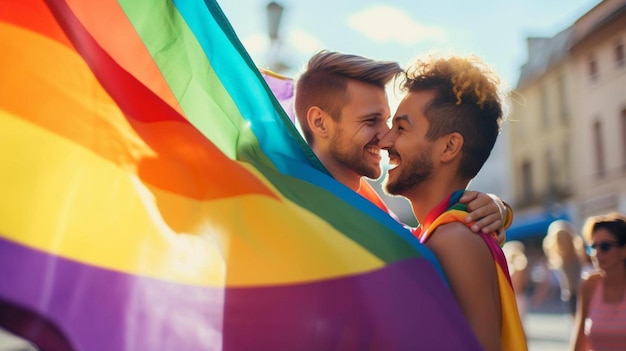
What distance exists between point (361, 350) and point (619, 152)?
2528cm

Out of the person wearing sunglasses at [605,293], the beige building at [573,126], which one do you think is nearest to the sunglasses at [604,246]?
the person wearing sunglasses at [605,293]

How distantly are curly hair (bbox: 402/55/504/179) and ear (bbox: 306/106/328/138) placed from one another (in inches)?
26.7

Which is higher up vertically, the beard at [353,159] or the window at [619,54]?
the window at [619,54]

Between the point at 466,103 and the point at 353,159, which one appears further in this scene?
the point at 353,159

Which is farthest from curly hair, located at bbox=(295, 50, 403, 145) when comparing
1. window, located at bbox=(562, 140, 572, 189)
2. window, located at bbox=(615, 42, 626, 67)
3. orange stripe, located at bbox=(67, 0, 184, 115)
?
window, located at bbox=(562, 140, 572, 189)

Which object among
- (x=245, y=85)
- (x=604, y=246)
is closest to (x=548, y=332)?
(x=604, y=246)

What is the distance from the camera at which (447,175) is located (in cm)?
262

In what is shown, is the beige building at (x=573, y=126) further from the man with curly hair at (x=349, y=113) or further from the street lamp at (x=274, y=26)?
the man with curly hair at (x=349, y=113)

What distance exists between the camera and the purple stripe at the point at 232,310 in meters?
1.78

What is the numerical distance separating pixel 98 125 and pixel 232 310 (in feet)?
1.93

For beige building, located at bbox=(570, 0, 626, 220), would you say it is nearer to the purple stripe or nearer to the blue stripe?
the blue stripe

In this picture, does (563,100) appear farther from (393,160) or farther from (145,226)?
(145,226)

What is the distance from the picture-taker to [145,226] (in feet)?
A: 6.45

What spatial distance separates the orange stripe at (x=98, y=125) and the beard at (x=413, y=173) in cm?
64
